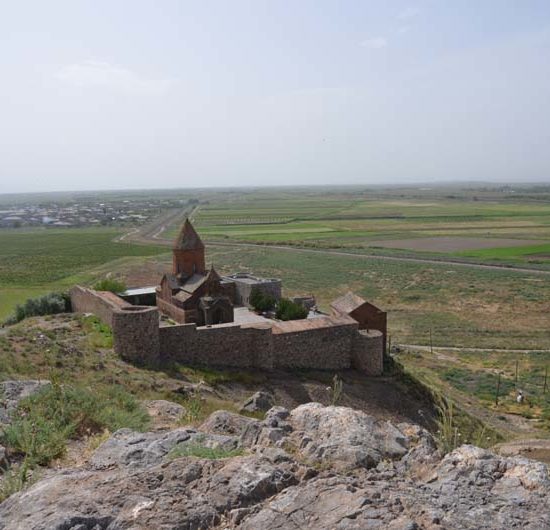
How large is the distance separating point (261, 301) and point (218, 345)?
5642mm

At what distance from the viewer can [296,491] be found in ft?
12.6

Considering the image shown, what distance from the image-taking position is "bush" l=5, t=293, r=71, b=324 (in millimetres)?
21875

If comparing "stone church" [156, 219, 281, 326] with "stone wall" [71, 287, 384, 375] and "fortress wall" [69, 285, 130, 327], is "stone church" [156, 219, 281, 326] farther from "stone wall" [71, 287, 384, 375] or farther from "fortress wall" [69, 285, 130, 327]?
"stone wall" [71, 287, 384, 375]

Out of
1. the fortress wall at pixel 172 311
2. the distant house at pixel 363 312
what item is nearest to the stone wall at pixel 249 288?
the fortress wall at pixel 172 311

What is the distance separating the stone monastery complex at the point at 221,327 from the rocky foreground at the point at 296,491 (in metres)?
10.6

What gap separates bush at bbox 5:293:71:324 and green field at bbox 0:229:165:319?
5717 millimetres

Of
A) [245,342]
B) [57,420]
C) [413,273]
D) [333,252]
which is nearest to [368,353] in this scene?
[245,342]

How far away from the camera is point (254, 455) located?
14.6 feet

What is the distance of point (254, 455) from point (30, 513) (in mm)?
1713

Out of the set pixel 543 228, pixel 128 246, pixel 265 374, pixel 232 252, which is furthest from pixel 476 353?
pixel 543 228

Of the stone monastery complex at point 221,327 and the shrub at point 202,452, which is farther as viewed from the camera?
the stone monastery complex at point 221,327

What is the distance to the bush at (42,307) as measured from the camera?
21.9 m

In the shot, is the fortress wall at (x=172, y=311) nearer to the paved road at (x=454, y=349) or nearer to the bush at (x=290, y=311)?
the bush at (x=290, y=311)

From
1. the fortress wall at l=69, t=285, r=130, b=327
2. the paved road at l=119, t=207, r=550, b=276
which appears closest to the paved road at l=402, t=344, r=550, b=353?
the fortress wall at l=69, t=285, r=130, b=327
